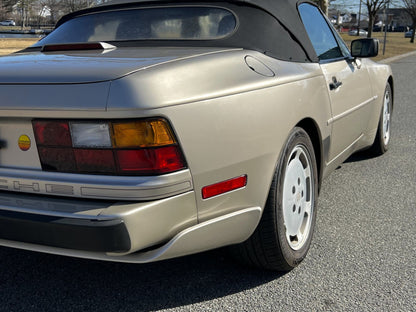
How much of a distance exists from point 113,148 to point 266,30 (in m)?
1.31

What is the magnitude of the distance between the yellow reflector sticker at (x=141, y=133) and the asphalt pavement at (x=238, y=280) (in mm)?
870

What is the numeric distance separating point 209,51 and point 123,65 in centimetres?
54

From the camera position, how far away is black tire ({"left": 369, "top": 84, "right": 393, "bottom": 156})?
496 cm

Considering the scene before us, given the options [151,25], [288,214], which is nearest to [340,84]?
[288,214]

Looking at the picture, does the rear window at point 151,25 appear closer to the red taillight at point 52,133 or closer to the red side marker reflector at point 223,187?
the red side marker reflector at point 223,187

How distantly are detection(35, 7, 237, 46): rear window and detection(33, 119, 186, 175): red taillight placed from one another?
1.05 metres

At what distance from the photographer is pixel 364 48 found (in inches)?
160

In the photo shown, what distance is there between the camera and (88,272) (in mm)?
2807

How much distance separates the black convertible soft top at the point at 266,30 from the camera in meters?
2.81

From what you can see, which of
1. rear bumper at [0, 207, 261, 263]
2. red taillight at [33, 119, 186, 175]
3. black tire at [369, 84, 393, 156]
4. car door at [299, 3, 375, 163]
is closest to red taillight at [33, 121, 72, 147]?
red taillight at [33, 119, 186, 175]

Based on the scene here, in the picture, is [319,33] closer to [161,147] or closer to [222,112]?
[222,112]

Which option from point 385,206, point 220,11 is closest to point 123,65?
point 220,11

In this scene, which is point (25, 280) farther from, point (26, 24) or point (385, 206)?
point (26, 24)

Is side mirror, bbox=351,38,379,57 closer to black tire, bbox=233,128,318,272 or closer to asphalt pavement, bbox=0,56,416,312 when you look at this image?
asphalt pavement, bbox=0,56,416,312
